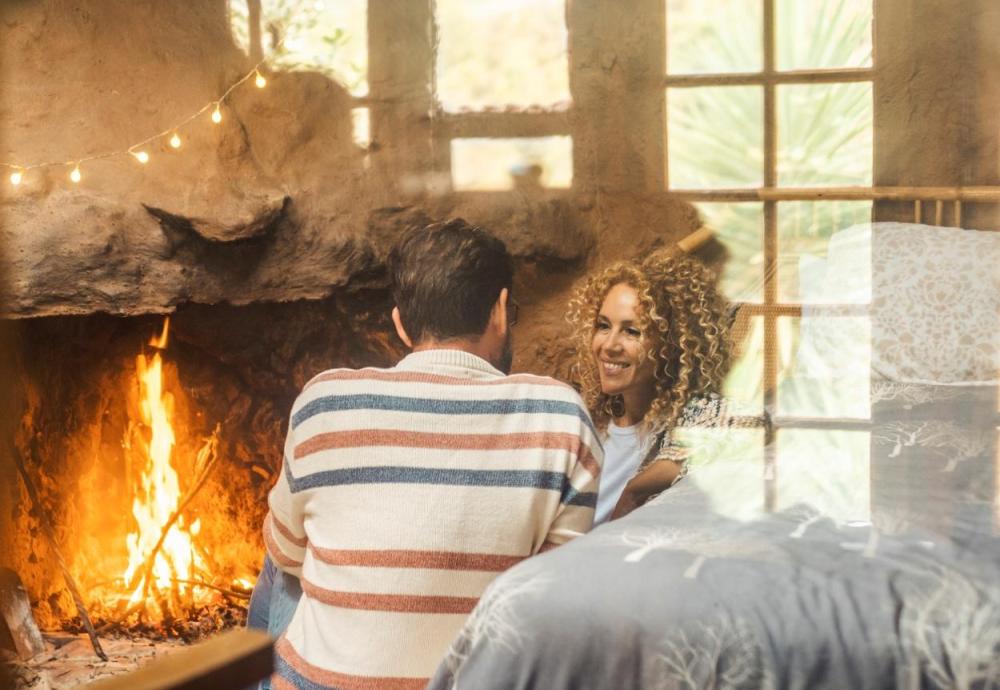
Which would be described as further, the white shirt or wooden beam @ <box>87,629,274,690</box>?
the white shirt

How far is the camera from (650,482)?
1445 millimetres

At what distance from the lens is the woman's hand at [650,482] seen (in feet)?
4.52

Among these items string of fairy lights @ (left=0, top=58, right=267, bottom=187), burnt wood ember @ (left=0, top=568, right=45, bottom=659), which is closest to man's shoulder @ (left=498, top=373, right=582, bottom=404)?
string of fairy lights @ (left=0, top=58, right=267, bottom=187)

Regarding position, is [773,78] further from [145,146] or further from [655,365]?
[145,146]

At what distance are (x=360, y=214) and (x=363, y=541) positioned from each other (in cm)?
76

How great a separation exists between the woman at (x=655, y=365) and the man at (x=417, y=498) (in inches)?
15.1

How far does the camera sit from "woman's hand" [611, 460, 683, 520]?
4.52ft

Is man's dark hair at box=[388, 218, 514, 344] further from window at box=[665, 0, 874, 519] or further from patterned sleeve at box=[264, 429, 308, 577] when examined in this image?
window at box=[665, 0, 874, 519]

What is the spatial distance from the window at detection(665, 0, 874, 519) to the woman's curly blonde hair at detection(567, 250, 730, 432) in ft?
0.10

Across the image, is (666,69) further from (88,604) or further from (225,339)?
(88,604)

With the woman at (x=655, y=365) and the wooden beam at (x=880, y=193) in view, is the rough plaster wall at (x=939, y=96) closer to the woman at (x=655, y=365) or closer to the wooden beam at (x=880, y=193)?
the wooden beam at (x=880, y=193)

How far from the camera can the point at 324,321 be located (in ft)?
5.85

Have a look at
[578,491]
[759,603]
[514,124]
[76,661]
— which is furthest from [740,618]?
[76,661]

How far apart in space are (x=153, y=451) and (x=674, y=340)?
3.04ft
